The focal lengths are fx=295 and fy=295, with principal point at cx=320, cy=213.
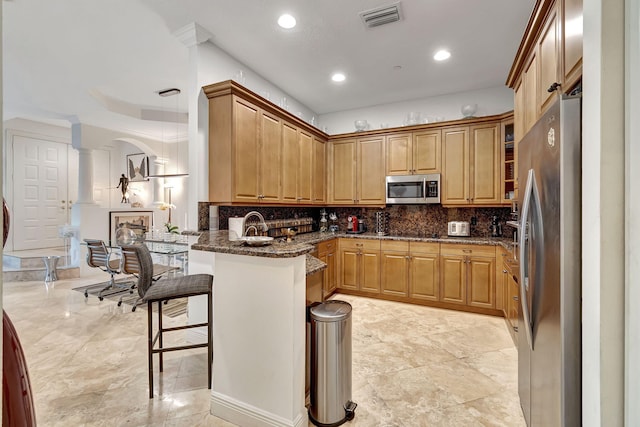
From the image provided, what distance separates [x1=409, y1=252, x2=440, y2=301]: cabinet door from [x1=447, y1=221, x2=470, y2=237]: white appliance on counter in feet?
1.72

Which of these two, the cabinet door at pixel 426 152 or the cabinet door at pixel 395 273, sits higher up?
the cabinet door at pixel 426 152

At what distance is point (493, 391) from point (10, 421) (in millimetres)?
2630

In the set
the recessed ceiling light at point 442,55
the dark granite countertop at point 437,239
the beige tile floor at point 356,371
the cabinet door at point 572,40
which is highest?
the recessed ceiling light at point 442,55

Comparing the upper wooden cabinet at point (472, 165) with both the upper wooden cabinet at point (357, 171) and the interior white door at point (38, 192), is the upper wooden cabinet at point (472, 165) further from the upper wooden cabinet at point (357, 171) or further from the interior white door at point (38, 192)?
the interior white door at point (38, 192)

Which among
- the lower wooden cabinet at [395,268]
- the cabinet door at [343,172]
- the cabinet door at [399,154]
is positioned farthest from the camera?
the cabinet door at [343,172]

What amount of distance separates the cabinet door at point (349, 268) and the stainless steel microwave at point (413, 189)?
0.94 metres

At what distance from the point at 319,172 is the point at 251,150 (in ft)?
5.44

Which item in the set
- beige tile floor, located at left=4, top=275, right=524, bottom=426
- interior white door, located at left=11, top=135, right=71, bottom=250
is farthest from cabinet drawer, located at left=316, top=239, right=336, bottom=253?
interior white door, located at left=11, top=135, right=71, bottom=250

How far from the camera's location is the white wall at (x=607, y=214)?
35.0 inches

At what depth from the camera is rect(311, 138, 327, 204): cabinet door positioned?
14.6 feet

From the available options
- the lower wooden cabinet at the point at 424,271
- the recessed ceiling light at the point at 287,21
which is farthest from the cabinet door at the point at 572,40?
the lower wooden cabinet at the point at 424,271

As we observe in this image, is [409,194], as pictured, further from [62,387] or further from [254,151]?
[62,387]

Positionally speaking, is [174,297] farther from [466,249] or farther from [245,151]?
[466,249]

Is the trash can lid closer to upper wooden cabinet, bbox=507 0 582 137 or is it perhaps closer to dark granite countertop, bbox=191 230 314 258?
dark granite countertop, bbox=191 230 314 258
